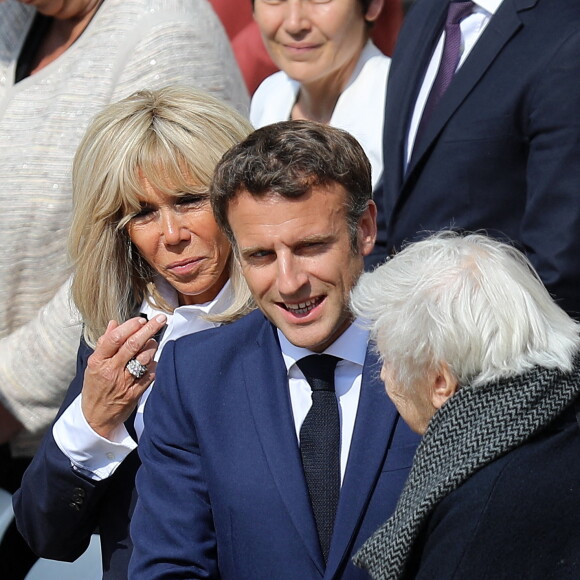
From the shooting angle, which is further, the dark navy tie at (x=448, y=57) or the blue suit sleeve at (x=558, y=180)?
the dark navy tie at (x=448, y=57)

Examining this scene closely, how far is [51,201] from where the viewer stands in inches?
122

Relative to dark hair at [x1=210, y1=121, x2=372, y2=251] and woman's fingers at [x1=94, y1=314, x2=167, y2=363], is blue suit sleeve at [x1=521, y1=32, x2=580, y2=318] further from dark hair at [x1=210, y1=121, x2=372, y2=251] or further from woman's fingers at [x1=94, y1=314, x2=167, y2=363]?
woman's fingers at [x1=94, y1=314, x2=167, y2=363]

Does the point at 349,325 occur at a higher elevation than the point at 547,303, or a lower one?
lower

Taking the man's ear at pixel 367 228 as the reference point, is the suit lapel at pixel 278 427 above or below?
below

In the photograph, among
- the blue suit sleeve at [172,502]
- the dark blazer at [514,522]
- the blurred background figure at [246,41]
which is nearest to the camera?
the dark blazer at [514,522]

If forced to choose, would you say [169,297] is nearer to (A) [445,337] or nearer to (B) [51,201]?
(B) [51,201]

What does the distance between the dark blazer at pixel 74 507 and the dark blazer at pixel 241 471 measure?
11.4 inches

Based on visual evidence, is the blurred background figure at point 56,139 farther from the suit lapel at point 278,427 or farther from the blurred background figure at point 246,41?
the blurred background figure at point 246,41

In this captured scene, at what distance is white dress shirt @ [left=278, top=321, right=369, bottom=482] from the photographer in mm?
2248

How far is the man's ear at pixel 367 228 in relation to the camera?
232 cm

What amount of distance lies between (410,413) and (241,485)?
0.39 m

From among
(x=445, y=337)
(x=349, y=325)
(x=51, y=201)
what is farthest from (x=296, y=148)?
(x=51, y=201)

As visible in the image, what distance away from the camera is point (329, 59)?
12.2 feet

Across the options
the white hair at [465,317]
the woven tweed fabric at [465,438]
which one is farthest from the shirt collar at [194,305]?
the woven tweed fabric at [465,438]
